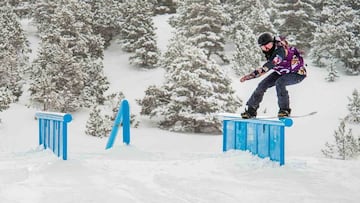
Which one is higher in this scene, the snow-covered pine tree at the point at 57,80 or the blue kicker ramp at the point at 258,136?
the snow-covered pine tree at the point at 57,80

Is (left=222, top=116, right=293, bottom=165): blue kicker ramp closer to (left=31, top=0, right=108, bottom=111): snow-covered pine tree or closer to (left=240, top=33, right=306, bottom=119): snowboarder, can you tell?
(left=240, top=33, right=306, bottom=119): snowboarder

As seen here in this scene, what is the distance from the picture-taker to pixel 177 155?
8.51 meters

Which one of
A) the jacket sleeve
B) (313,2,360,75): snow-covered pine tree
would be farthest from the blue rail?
(313,2,360,75): snow-covered pine tree

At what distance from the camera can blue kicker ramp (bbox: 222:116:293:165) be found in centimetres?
631

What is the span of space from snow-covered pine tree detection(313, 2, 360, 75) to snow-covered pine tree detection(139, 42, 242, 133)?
29.8 ft

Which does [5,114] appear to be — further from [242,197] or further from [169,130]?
[242,197]

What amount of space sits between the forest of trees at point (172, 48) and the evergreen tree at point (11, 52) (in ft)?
0.17

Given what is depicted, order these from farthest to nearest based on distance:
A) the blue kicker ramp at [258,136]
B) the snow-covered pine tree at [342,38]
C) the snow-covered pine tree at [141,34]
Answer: the snow-covered pine tree at [141,34], the snow-covered pine tree at [342,38], the blue kicker ramp at [258,136]

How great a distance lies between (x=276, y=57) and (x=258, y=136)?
1288 millimetres

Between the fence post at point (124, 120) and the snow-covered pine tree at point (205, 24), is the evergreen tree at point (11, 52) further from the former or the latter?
the fence post at point (124, 120)

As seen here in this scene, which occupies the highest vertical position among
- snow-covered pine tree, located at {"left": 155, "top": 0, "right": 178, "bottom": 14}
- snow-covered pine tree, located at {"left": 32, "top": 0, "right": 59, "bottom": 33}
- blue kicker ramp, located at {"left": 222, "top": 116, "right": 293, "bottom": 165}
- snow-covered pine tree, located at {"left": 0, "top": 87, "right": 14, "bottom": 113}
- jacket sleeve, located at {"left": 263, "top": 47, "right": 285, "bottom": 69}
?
snow-covered pine tree, located at {"left": 155, "top": 0, "right": 178, "bottom": 14}

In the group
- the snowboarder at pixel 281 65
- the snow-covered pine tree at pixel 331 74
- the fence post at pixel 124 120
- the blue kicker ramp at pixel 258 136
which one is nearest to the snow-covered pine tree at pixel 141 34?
the snow-covered pine tree at pixel 331 74

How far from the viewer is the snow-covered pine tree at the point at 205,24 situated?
27172mm

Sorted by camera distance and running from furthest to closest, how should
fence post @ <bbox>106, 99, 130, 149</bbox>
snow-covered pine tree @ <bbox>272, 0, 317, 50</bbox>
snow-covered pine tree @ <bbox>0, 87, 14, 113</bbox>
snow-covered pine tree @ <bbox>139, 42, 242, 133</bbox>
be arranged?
snow-covered pine tree @ <bbox>272, 0, 317, 50</bbox> < snow-covered pine tree @ <bbox>139, 42, 242, 133</bbox> < snow-covered pine tree @ <bbox>0, 87, 14, 113</bbox> < fence post @ <bbox>106, 99, 130, 149</bbox>
